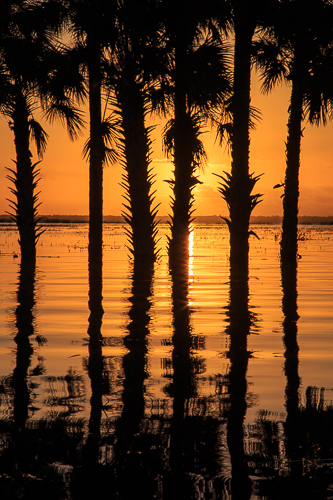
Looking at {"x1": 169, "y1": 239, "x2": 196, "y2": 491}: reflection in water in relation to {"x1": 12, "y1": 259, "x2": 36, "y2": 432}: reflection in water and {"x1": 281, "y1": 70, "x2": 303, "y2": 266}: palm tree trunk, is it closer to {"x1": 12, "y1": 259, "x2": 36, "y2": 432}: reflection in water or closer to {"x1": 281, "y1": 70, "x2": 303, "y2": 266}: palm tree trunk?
{"x1": 12, "y1": 259, "x2": 36, "y2": 432}: reflection in water

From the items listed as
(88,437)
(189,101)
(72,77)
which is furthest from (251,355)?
(72,77)

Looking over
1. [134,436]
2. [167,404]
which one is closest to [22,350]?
[167,404]

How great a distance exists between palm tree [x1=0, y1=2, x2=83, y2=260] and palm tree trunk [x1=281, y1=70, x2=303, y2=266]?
22.8 ft

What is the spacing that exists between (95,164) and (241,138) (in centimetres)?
360

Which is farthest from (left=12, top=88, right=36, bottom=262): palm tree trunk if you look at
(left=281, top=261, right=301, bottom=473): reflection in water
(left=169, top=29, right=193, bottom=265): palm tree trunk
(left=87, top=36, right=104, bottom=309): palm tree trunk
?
(left=281, top=261, right=301, bottom=473): reflection in water

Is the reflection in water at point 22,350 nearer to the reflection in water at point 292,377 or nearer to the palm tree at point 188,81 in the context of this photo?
the reflection in water at point 292,377

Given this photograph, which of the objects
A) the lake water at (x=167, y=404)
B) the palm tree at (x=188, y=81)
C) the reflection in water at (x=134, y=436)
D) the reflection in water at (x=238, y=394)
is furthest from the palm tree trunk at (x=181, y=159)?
the reflection in water at (x=134, y=436)

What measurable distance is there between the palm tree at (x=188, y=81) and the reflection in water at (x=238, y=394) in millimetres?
6141

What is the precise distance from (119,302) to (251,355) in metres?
5.47

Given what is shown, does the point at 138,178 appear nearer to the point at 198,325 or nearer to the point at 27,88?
the point at 27,88

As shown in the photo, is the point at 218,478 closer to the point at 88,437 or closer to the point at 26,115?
the point at 88,437

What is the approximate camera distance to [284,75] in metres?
20.9

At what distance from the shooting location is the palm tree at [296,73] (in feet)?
61.3

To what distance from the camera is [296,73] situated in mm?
20438
